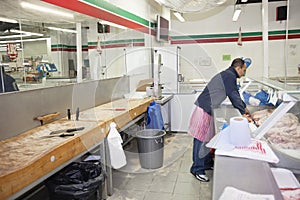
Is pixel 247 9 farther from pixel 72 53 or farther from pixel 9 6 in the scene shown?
pixel 9 6

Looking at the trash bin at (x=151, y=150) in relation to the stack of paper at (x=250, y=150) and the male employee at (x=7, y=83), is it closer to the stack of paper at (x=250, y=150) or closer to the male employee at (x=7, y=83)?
the male employee at (x=7, y=83)

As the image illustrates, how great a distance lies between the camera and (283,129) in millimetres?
1917

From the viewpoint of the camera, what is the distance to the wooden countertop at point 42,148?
160cm

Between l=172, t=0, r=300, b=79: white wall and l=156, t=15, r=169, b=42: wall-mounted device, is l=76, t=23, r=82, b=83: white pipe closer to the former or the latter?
l=156, t=15, r=169, b=42: wall-mounted device

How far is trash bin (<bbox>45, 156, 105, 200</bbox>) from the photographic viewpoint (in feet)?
7.56

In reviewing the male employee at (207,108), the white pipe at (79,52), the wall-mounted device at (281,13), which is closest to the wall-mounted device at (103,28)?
the white pipe at (79,52)

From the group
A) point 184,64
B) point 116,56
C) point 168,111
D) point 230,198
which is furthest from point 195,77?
point 230,198

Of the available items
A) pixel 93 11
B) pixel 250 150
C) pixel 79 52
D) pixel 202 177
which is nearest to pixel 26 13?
pixel 79 52

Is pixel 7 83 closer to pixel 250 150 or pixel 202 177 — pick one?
pixel 250 150

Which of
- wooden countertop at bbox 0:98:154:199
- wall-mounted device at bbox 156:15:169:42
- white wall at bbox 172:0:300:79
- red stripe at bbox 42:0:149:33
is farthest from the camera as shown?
white wall at bbox 172:0:300:79

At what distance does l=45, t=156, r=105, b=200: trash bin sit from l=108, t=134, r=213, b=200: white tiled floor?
516 mm

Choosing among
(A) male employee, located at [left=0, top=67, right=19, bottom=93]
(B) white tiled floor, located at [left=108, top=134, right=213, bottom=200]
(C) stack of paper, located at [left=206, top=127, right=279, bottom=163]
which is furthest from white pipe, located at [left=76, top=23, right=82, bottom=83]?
(C) stack of paper, located at [left=206, top=127, right=279, bottom=163]

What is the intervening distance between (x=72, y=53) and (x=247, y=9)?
608 centimetres

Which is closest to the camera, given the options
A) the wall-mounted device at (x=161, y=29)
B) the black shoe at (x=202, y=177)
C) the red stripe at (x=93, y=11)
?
the red stripe at (x=93, y=11)
